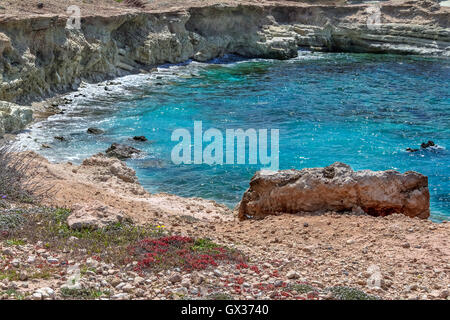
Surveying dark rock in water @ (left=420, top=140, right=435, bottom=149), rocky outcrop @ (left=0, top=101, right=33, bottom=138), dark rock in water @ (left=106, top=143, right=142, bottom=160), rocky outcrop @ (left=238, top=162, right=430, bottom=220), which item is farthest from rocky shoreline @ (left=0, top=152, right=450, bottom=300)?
dark rock in water @ (left=420, top=140, right=435, bottom=149)

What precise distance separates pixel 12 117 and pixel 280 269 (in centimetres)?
1791

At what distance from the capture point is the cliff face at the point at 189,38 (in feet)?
96.9

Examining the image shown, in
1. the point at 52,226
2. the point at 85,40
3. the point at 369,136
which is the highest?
the point at 85,40

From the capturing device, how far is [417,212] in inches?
518

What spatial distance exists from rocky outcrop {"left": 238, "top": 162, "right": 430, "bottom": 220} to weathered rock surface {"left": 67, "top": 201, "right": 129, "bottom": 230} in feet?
13.2

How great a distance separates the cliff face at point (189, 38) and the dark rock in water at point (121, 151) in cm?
756

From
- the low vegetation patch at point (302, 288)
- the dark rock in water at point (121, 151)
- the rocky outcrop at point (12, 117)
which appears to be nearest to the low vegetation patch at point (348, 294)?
the low vegetation patch at point (302, 288)

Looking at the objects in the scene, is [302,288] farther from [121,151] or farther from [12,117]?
[12,117]

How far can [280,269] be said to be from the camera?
31.4 feet

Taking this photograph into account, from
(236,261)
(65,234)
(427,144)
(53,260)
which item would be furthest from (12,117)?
(427,144)

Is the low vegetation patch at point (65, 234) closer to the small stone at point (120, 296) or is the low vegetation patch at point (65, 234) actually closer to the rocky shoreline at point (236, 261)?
the rocky shoreline at point (236, 261)
